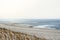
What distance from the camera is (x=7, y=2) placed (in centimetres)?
120

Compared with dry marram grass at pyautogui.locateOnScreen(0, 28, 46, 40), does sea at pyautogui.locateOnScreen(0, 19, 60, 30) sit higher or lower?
higher

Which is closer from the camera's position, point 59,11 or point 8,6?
point 59,11

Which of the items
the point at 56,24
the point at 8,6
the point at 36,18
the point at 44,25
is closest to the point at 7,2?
the point at 8,6

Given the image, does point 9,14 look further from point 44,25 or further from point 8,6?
point 44,25

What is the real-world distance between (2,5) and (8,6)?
70 millimetres

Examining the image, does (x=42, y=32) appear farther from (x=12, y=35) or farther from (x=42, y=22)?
(x=12, y=35)

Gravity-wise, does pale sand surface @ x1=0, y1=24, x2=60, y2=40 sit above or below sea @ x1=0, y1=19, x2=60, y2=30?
below

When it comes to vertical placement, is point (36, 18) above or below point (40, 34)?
above

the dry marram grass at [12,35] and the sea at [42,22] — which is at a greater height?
the sea at [42,22]

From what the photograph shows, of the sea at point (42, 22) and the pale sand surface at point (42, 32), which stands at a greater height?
the sea at point (42, 22)

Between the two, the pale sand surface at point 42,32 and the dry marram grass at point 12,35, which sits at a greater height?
the pale sand surface at point 42,32

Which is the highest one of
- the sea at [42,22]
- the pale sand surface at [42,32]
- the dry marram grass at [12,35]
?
the sea at [42,22]

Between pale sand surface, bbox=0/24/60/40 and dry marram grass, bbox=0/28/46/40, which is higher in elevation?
pale sand surface, bbox=0/24/60/40

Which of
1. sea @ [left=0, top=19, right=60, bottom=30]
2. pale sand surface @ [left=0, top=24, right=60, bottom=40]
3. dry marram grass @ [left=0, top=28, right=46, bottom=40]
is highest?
sea @ [left=0, top=19, right=60, bottom=30]
